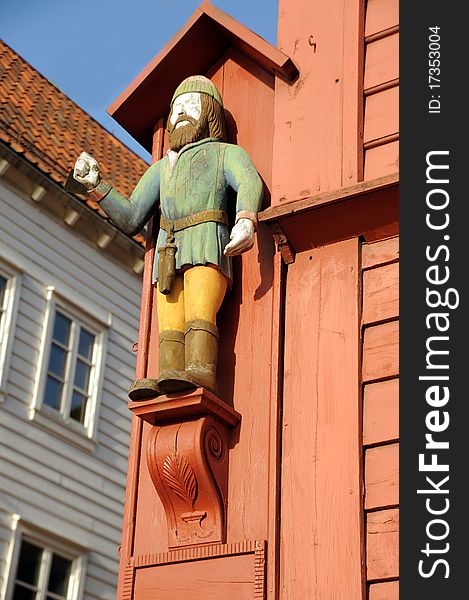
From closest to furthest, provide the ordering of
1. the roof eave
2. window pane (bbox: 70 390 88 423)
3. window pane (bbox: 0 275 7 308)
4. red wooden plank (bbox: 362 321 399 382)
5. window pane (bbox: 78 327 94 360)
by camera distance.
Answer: red wooden plank (bbox: 362 321 399 382)
the roof eave
window pane (bbox: 0 275 7 308)
window pane (bbox: 70 390 88 423)
window pane (bbox: 78 327 94 360)

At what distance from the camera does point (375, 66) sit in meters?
5.21

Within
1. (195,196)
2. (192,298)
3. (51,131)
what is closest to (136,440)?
(192,298)

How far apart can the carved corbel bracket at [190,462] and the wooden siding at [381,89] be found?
1225 mm

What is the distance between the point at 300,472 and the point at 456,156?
1308mm

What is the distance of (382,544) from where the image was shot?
413 cm

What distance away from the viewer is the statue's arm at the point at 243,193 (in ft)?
15.5

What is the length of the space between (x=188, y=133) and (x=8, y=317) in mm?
6635

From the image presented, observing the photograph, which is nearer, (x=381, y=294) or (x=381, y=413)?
(x=381, y=413)

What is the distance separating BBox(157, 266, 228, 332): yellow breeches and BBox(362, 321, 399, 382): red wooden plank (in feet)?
2.21

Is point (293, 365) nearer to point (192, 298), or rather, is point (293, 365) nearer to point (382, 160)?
point (192, 298)

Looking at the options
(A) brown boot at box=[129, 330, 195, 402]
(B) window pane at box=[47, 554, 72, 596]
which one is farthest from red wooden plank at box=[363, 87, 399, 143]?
(B) window pane at box=[47, 554, 72, 596]

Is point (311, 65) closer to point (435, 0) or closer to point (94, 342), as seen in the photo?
point (435, 0)

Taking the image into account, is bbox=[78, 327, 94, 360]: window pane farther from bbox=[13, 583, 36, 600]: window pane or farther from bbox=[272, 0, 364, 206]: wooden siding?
bbox=[272, 0, 364, 206]: wooden siding

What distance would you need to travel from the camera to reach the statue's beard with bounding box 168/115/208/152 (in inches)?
208
